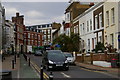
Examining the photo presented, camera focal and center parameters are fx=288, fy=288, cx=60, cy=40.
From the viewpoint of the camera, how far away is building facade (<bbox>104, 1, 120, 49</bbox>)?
3219 centimetres

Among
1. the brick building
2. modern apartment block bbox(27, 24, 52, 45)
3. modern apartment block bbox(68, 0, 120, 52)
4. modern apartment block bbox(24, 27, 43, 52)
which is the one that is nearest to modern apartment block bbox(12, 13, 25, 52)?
modern apartment block bbox(24, 27, 43, 52)

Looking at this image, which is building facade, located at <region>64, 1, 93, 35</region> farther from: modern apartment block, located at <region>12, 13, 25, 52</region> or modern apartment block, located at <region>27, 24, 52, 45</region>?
modern apartment block, located at <region>27, 24, 52, 45</region>

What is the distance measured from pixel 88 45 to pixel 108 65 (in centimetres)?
2088

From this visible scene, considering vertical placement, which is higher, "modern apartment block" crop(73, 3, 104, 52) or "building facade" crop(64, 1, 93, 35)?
"building facade" crop(64, 1, 93, 35)

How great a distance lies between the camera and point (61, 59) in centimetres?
2552

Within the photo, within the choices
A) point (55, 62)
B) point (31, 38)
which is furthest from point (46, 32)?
point (55, 62)

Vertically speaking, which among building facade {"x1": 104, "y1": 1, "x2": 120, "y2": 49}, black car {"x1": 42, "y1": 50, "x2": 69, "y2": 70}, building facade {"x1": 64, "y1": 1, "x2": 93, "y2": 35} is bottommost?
black car {"x1": 42, "y1": 50, "x2": 69, "y2": 70}

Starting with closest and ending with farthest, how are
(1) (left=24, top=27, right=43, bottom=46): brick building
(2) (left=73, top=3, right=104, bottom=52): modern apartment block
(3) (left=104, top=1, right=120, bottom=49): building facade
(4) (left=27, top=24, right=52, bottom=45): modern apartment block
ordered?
(3) (left=104, top=1, right=120, bottom=49): building facade
(2) (left=73, top=3, right=104, bottom=52): modern apartment block
(1) (left=24, top=27, right=43, bottom=46): brick building
(4) (left=27, top=24, right=52, bottom=45): modern apartment block

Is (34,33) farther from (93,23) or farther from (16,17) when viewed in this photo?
(93,23)

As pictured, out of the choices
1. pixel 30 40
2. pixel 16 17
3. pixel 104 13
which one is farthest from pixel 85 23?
pixel 30 40

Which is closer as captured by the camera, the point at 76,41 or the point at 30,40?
the point at 76,41

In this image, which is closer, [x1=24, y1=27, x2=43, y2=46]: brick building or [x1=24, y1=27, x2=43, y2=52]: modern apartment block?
[x1=24, y1=27, x2=43, y2=52]: modern apartment block

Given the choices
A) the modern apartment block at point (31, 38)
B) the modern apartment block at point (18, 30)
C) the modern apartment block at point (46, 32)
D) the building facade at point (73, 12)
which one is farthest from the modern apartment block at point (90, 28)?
the modern apartment block at point (46, 32)

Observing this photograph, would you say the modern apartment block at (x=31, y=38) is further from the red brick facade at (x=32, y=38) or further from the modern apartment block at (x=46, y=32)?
the modern apartment block at (x=46, y=32)
